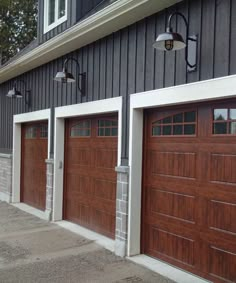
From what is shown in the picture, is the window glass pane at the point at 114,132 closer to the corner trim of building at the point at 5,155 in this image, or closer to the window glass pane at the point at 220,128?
the window glass pane at the point at 220,128

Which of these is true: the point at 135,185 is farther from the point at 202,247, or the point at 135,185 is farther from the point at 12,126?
the point at 12,126

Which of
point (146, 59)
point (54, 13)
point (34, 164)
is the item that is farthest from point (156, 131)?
point (34, 164)

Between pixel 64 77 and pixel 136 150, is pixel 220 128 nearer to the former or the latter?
pixel 136 150

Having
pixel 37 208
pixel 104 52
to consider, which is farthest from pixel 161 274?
pixel 37 208

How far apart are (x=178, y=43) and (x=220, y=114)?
3.00 ft

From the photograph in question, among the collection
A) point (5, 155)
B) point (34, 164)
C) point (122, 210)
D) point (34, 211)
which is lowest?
point (34, 211)

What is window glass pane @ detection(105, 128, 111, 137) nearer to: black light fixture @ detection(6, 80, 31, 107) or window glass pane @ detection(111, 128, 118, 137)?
window glass pane @ detection(111, 128, 118, 137)

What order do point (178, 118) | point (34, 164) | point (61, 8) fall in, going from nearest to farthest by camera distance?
point (178, 118), point (61, 8), point (34, 164)

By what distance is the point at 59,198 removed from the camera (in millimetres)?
7965

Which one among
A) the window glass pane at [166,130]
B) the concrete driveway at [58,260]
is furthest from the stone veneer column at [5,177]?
the window glass pane at [166,130]

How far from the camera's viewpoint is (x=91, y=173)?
6988 millimetres

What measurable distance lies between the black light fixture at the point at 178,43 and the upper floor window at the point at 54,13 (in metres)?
4.07

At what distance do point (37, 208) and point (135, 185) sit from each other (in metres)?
4.56

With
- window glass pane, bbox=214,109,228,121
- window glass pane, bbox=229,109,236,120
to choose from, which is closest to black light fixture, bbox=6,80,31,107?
window glass pane, bbox=214,109,228,121
